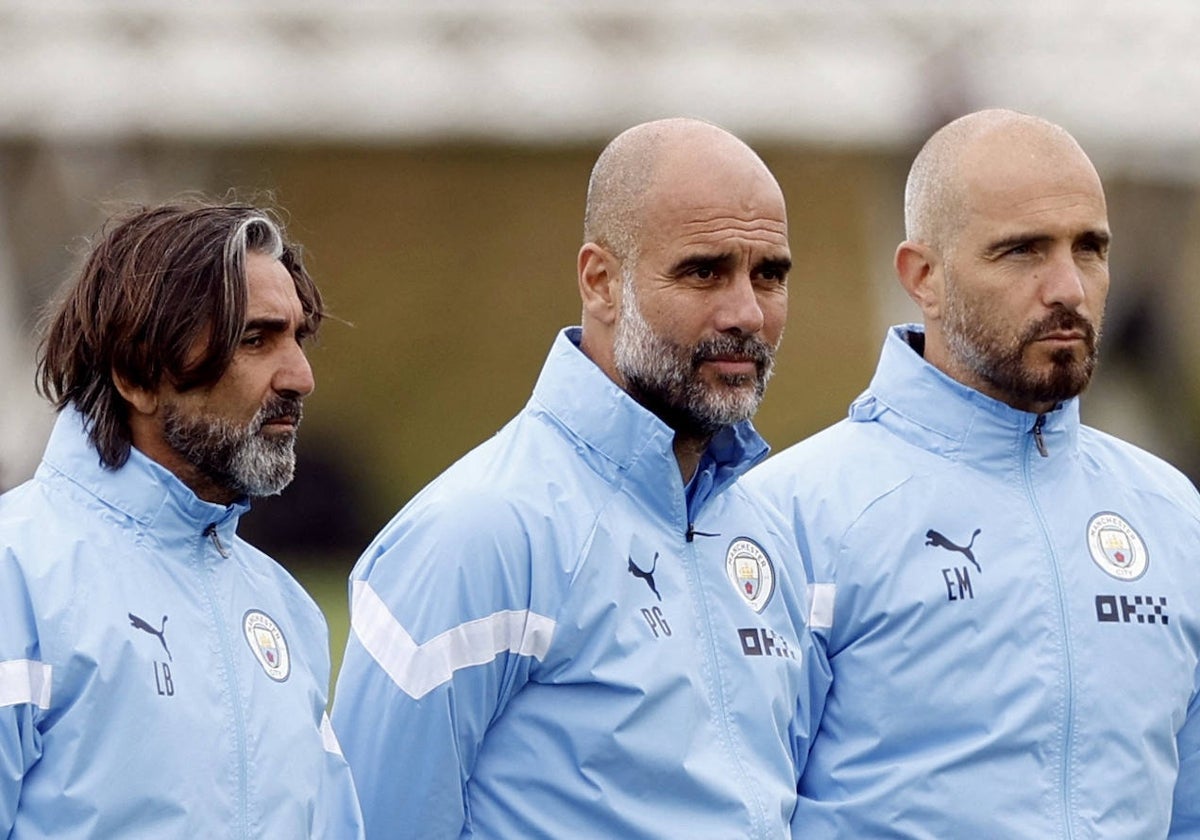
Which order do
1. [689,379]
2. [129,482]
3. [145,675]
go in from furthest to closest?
[689,379] < [129,482] < [145,675]

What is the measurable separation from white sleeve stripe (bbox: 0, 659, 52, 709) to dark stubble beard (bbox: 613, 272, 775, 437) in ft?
4.33

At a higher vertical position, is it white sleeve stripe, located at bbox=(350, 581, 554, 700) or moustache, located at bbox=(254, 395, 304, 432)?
moustache, located at bbox=(254, 395, 304, 432)

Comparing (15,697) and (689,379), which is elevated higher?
(689,379)

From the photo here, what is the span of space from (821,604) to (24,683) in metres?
1.75

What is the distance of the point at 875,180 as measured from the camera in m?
20.1

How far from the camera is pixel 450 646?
4.18 m

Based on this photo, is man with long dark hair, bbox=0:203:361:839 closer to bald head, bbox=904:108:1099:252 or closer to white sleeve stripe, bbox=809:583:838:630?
white sleeve stripe, bbox=809:583:838:630

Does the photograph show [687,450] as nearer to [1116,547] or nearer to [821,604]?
[821,604]

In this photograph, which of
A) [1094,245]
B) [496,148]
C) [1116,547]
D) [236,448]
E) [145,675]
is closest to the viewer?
[145,675]

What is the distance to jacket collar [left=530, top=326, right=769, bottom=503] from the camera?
175 inches

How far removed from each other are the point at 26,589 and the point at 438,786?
0.84 m

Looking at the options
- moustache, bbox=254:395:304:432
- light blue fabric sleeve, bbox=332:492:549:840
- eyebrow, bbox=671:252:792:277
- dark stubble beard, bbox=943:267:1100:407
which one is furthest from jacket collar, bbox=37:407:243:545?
dark stubble beard, bbox=943:267:1100:407

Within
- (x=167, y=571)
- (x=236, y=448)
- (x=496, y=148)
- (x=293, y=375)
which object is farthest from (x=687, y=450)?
(x=496, y=148)

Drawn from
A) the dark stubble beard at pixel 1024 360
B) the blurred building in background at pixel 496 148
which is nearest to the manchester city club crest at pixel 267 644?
the dark stubble beard at pixel 1024 360
